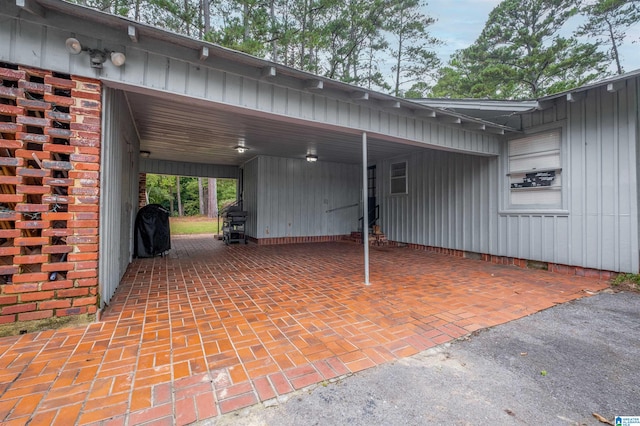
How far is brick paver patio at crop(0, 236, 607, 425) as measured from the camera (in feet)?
5.22

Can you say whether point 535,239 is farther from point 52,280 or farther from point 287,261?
point 52,280

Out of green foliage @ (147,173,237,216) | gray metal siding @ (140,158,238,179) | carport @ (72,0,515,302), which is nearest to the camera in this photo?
carport @ (72,0,515,302)

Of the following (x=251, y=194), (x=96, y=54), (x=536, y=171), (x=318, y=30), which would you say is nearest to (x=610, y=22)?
(x=536, y=171)

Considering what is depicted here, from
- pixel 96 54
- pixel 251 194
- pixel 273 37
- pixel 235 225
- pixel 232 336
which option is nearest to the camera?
pixel 232 336

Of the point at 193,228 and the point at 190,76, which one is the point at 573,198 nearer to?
the point at 190,76

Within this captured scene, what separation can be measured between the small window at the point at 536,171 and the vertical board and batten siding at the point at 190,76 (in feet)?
8.27

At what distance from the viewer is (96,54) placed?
8.49ft

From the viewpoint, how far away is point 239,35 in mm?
9602

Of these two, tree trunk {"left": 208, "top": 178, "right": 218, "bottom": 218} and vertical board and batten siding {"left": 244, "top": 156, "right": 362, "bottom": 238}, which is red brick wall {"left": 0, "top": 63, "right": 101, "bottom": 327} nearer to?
vertical board and batten siding {"left": 244, "top": 156, "right": 362, "bottom": 238}

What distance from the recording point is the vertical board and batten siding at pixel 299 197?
8.43m

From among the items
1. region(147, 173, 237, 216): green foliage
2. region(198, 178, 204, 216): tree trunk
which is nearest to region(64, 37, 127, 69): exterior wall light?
region(147, 173, 237, 216): green foliage

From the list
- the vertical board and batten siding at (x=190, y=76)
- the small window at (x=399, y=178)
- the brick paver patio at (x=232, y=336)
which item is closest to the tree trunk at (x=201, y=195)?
the small window at (x=399, y=178)

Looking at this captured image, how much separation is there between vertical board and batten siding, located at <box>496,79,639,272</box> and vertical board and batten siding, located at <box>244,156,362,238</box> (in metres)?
5.54

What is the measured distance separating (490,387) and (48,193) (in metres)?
3.74
